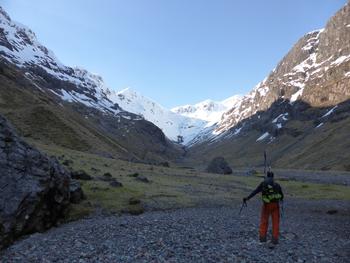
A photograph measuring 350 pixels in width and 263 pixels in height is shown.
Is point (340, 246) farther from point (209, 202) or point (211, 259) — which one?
point (209, 202)

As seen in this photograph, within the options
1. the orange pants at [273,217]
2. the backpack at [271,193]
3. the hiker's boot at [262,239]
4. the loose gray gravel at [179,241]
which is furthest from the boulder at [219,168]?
the backpack at [271,193]

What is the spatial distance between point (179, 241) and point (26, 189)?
400 inches

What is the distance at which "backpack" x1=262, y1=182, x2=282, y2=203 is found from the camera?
2531 cm

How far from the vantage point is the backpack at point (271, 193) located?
25.3m

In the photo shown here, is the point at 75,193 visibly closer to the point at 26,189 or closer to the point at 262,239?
the point at 26,189

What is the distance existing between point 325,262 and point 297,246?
3410mm

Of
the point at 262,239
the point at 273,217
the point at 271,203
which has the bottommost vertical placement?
the point at 262,239

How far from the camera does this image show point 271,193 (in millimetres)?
25344

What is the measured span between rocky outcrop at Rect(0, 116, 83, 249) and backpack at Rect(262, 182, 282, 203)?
14424mm

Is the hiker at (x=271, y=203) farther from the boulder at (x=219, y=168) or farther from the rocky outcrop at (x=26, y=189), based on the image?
the boulder at (x=219, y=168)

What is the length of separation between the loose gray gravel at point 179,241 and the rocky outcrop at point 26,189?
3.48 feet

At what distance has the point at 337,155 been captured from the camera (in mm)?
194625

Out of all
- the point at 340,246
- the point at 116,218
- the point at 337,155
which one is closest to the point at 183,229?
the point at 116,218

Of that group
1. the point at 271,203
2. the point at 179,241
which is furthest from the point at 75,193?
the point at 271,203
